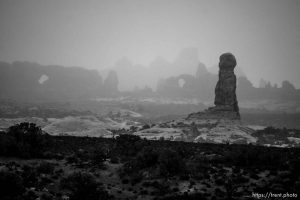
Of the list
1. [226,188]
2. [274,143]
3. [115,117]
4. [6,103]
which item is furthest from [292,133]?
[6,103]

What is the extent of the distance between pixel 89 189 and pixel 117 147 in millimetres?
17328

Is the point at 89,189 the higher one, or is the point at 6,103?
the point at 6,103

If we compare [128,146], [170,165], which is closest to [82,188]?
[170,165]

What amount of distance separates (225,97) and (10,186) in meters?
88.1

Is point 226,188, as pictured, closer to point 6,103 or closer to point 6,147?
point 6,147

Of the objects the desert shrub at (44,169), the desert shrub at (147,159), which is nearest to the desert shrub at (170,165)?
the desert shrub at (147,159)

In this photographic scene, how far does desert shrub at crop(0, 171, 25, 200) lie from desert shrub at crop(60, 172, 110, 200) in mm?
2829

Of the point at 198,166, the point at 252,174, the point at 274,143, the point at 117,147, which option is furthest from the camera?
the point at 274,143

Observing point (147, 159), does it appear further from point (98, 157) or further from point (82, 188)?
point (82, 188)

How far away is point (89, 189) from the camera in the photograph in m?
20.3

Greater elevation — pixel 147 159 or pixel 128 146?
pixel 128 146

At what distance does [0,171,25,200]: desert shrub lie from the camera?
63.0 feet

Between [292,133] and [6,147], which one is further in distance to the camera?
[292,133]

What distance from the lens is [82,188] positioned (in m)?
20.2
